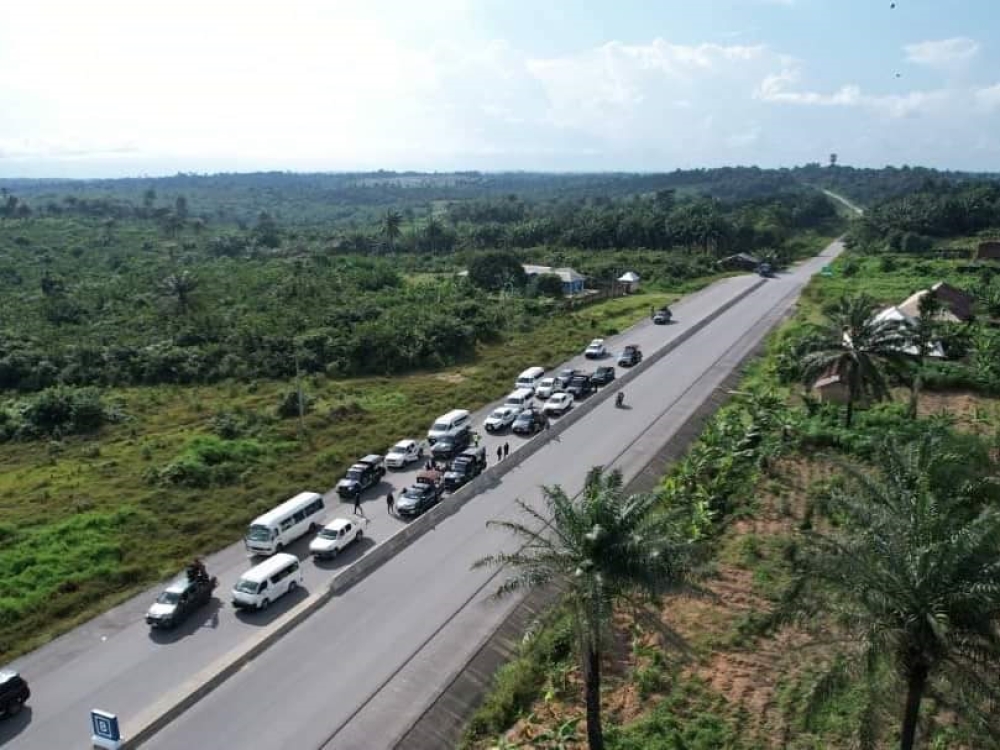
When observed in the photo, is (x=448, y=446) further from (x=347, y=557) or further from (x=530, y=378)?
(x=530, y=378)

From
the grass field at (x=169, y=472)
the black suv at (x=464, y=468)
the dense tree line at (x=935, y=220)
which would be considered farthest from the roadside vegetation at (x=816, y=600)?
the dense tree line at (x=935, y=220)

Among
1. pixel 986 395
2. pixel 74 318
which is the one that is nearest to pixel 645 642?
pixel 986 395

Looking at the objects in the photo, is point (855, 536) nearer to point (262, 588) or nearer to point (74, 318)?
point (262, 588)

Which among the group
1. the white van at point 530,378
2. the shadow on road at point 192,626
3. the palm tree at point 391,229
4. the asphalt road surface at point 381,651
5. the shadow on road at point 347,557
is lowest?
the shadow on road at point 192,626

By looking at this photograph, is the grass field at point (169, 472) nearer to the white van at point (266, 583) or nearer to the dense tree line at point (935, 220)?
the white van at point (266, 583)

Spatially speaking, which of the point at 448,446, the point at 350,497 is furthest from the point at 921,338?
the point at 350,497

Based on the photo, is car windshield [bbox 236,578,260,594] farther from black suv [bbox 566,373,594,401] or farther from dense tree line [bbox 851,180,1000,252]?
dense tree line [bbox 851,180,1000,252]
